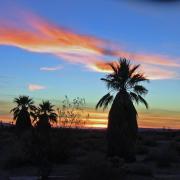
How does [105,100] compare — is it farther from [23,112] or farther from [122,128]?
[23,112]

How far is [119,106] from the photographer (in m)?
41.8

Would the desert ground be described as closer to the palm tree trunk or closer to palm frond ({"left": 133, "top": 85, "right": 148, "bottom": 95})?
the palm tree trunk

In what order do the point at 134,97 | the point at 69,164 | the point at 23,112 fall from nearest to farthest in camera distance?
Result: the point at 69,164 → the point at 134,97 → the point at 23,112

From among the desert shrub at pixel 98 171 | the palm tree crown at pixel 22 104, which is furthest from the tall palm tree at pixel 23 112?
the desert shrub at pixel 98 171

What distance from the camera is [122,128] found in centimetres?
4141

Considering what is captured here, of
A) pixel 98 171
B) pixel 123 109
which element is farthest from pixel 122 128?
pixel 98 171

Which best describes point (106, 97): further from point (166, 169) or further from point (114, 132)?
point (166, 169)

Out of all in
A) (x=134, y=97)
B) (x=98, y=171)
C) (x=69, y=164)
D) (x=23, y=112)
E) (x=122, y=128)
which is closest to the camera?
(x=98, y=171)

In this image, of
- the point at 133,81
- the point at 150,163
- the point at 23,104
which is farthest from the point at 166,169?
the point at 23,104

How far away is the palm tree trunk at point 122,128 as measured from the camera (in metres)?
41.6

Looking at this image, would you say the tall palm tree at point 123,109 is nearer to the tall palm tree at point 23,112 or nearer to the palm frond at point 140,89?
the palm frond at point 140,89

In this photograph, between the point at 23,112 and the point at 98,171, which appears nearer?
the point at 98,171

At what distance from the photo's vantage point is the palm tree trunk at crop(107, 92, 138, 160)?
136 feet

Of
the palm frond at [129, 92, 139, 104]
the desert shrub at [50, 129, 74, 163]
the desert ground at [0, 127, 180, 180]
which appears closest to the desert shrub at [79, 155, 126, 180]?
the desert ground at [0, 127, 180, 180]
